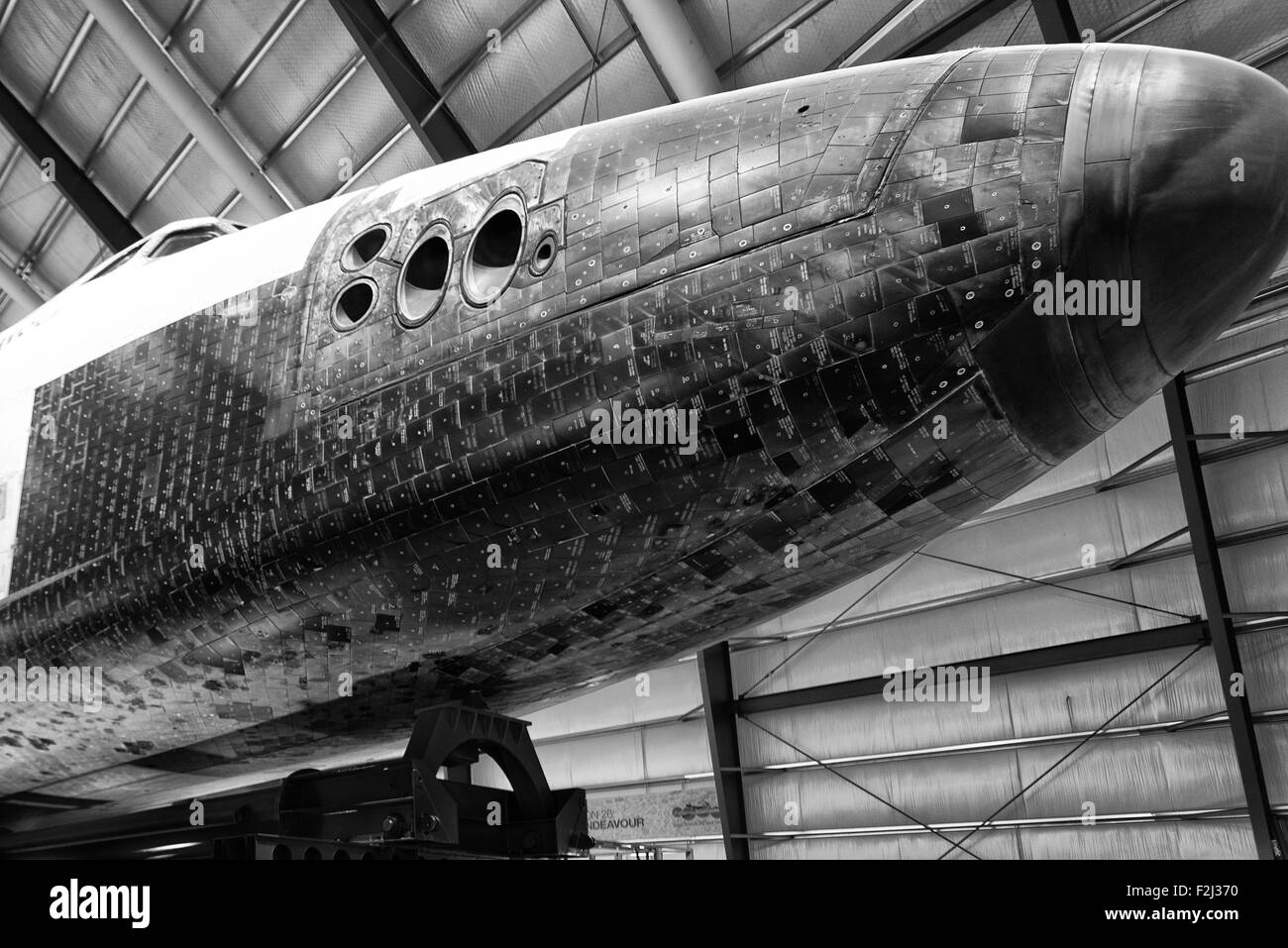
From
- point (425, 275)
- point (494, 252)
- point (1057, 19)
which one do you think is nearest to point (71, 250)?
point (1057, 19)

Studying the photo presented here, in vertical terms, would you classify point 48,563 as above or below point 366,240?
below

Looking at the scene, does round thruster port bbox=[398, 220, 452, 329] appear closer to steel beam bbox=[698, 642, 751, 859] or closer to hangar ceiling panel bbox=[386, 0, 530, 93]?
hangar ceiling panel bbox=[386, 0, 530, 93]

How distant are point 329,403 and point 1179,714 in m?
9.99

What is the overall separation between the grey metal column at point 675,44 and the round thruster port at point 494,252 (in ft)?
27.6

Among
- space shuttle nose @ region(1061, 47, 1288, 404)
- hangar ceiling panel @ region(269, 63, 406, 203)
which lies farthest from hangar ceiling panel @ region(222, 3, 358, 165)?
space shuttle nose @ region(1061, 47, 1288, 404)

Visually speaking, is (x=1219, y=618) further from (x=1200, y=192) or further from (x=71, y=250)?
(x=71, y=250)

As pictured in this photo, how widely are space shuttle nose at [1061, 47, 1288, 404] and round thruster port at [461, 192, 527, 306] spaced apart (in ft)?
6.17

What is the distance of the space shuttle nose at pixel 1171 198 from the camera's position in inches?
121

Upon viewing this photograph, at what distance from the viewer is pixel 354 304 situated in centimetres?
420

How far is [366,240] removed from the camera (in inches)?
171

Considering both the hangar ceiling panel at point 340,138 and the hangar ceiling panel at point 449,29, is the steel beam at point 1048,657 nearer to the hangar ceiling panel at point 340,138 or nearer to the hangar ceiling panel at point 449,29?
the hangar ceiling panel at point 449,29

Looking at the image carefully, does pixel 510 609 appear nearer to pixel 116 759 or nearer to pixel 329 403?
pixel 329 403

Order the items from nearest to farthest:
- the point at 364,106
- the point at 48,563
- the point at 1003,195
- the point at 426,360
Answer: the point at 1003,195 → the point at 426,360 → the point at 48,563 → the point at 364,106
